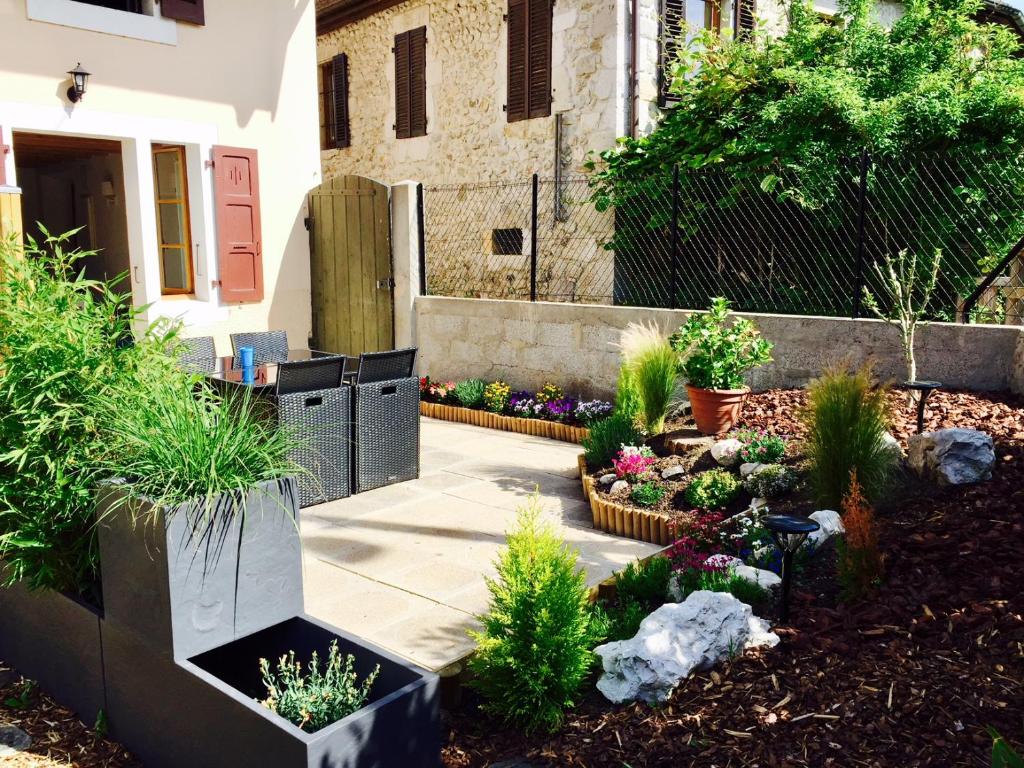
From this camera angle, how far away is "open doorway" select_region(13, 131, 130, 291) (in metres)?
9.84

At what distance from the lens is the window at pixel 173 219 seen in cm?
795

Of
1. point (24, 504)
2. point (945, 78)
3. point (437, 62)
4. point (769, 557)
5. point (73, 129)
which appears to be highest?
point (437, 62)

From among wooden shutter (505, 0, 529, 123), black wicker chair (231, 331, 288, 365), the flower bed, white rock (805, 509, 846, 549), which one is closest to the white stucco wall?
black wicker chair (231, 331, 288, 365)

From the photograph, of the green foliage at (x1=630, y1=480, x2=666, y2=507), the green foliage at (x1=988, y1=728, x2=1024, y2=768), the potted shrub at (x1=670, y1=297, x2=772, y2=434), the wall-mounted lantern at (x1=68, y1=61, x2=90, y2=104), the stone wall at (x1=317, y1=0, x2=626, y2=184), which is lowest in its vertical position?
the green foliage at (x1=630, y1=480, x2=666, y2=507)

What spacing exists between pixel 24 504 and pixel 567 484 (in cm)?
354

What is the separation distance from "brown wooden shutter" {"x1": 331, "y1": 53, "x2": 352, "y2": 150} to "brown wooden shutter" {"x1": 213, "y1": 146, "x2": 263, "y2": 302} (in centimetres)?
535

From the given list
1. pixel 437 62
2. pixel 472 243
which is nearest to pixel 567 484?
pixel 472 243

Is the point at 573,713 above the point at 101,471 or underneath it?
underneath

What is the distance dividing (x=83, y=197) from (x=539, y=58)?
6019 millimetres

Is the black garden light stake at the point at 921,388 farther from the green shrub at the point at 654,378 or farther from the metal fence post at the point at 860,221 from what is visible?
the metal fence post at the point at 860,221

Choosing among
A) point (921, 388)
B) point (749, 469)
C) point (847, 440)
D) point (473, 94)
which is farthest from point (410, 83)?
point (847, 440)

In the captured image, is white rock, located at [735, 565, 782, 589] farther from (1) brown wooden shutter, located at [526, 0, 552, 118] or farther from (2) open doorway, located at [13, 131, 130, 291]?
(2) open doorway, located at [13, 131, 130, 291]

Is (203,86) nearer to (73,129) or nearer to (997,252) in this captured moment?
(73,129)

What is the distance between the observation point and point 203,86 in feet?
25.3
